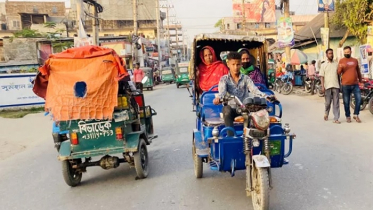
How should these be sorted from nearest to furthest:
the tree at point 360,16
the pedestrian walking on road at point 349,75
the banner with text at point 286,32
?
the pedestrian walking on road at point 349,75, the tree at point 360,16, the banner with text at point 286,32

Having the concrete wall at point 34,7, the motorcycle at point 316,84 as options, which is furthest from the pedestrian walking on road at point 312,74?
the concrete wall at point 34,7

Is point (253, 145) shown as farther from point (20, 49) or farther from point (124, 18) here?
point (124, 18)

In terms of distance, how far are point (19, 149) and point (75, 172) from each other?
4044 mm

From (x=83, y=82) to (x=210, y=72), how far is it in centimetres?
221

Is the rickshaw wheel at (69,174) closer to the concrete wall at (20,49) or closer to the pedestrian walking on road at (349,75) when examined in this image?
the pedestrian walking on road at (349,75)

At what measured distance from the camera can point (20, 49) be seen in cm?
3284

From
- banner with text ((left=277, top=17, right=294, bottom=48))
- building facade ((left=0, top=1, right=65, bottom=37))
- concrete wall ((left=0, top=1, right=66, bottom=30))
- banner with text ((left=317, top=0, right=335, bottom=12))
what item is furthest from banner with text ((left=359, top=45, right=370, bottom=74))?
concrete wall ((left=0, top=1, right=66, bottom=30))

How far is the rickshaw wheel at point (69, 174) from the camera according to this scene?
530 cm

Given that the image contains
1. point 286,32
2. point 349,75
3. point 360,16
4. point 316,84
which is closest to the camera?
point 349,75

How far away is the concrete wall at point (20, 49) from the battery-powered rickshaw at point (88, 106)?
29.5 m

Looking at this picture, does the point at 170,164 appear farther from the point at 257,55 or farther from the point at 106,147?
the point at 257,55

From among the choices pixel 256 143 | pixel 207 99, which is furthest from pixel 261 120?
pixel 207 99

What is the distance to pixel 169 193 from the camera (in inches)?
189

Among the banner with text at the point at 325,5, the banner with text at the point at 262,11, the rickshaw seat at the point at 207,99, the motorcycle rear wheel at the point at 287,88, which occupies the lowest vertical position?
the motorcycle rear wheel at the point at 287,88
